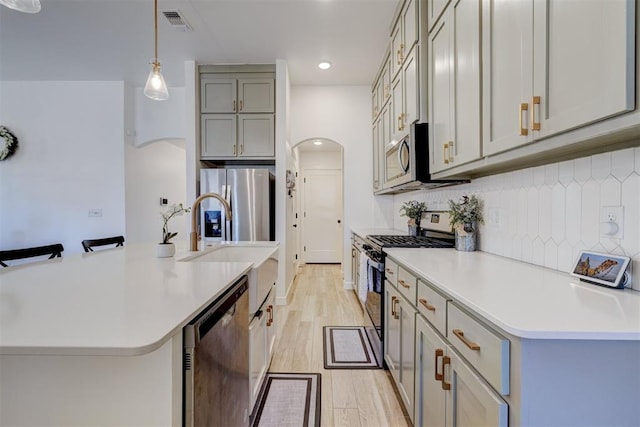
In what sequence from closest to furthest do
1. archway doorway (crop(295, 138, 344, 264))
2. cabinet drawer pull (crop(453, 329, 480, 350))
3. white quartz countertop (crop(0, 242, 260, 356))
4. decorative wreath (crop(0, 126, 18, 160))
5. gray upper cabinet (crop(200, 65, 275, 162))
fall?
white quartz countertop (crop(0, 242, 260, 356)), cabinet drawer pull (crop(453, 329, 480, 350)), gray upper cabinet (crop(200, 65, 275, 162)), decorative wreath (crop(0, 126, 18, 160)), archway doorway (crop(295, 138, 344, 264))

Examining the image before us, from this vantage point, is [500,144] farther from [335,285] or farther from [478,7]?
[335,285]

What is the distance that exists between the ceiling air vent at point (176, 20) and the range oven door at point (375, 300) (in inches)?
110

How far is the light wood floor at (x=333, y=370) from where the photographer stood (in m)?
1.76

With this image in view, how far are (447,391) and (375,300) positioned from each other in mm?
1229

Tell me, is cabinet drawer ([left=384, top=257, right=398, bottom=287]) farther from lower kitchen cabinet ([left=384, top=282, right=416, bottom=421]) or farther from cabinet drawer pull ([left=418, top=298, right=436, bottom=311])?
cabinet drawer pull ([left=418, top=298, right=436, bottom=311])

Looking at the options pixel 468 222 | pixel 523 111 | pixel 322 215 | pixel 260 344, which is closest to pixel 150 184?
pixel 322 215

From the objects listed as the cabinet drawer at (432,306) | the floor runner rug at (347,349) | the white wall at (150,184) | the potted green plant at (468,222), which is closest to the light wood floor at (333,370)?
the floor runner rug at (347,349)

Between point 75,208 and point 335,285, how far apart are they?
3.94 metres

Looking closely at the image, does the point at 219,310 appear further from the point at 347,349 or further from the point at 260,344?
the point at 347,349

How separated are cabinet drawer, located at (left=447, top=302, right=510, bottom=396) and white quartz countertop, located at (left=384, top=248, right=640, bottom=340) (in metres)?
0.06

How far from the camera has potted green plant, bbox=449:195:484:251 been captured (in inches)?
76.6

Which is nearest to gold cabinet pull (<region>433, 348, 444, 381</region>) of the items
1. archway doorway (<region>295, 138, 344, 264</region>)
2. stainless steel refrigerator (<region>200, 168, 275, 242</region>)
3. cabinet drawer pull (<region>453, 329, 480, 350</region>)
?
cabinet drawer pull (<region>453, 329, 480, 350</region>)

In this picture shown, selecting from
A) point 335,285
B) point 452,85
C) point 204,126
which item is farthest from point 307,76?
point 335,285

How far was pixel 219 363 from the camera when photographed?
3.38 ft
